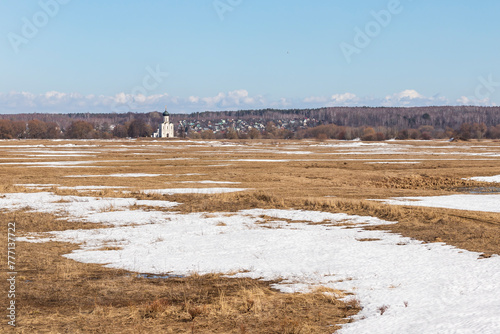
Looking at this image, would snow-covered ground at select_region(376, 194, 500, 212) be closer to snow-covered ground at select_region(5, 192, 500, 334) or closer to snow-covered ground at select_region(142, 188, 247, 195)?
snow-covered ground at select_region(5, 192, 500, 334)

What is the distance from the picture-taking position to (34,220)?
22.4 m

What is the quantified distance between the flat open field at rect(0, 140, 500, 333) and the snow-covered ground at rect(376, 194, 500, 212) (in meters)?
0.11

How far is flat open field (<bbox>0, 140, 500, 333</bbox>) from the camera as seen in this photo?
10.4m

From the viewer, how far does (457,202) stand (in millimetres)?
28531

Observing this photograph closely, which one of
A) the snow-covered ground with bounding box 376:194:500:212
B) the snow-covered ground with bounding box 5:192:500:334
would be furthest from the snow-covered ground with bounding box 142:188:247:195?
the snow-covered ground with bounding box 376:194:500:212

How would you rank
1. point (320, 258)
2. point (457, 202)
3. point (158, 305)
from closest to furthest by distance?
point (158, 305) < point (320, 258) < point (457, 202)

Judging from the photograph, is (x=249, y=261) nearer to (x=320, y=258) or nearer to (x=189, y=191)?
(x=320, y=258)

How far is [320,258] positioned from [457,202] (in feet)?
50.2

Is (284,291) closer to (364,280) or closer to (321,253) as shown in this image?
(364,280)

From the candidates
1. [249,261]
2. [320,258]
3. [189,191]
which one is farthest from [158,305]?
[189,191]

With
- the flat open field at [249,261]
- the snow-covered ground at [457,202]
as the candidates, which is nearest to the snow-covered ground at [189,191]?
the flat open field at [249,261]

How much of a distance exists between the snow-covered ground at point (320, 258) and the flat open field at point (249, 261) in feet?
0.16

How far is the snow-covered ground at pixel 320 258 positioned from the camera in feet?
34.5

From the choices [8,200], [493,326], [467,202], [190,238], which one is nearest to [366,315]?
[493,326]
